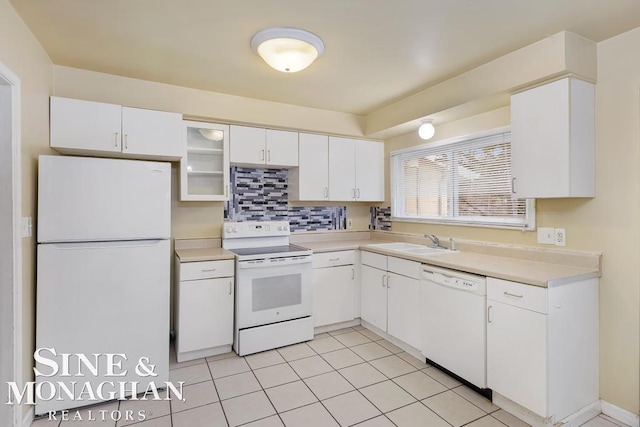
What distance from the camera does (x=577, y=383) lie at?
1967 millimetres

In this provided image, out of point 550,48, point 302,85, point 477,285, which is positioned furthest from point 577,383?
point 302,85

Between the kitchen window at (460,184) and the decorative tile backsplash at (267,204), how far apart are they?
0.93 m

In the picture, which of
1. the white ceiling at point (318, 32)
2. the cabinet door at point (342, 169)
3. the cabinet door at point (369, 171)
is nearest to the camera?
the white ceiling at point (318, 32)

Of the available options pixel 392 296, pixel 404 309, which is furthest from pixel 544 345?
pixel 392 296

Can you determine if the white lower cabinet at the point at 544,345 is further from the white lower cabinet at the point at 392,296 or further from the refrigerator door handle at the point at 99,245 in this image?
the refrigerator door handle at the point at 99,245

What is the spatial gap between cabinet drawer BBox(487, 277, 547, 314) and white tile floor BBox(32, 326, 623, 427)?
0.71 m

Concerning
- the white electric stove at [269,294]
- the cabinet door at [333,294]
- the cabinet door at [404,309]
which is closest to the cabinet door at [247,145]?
the white electric stove at [269,294]

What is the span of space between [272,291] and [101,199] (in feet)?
4.98

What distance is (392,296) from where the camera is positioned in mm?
2992

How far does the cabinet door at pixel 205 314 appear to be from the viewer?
2684 mm

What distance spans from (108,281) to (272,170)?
1.93 meters

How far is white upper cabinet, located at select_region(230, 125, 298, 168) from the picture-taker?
3.17m

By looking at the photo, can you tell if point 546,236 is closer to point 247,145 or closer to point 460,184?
point 460,184

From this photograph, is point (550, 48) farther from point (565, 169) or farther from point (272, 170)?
point (272, 170)
